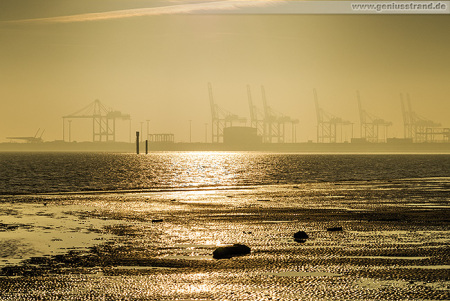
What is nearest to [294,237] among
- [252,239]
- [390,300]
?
[252,239]

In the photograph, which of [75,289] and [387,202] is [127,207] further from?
[75,289]

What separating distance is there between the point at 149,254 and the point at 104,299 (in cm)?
532

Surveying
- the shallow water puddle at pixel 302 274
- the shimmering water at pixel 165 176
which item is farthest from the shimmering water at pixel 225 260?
the shimmering water at pixel 165 176

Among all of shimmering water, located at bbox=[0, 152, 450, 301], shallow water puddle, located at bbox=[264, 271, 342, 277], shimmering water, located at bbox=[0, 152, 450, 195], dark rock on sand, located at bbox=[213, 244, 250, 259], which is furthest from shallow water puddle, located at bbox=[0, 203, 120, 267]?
shimmering water, located at bbox=[0, 152, 450, 195]

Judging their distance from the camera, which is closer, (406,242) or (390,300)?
(390,300)

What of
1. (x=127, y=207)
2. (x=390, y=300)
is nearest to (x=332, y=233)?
(x=390, y=300)

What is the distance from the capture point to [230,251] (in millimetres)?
16391

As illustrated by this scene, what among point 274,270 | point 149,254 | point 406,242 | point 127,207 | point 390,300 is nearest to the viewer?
point 390,300

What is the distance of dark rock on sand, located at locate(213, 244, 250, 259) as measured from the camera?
634 inches

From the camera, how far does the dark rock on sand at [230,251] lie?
16094 millimetres

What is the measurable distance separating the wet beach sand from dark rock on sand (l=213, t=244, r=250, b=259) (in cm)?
23

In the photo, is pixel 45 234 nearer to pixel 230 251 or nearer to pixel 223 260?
pixel 230 251

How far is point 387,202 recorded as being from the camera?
35344mm

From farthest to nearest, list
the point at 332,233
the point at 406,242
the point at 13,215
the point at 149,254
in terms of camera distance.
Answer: the point at 13,215
the point at 332,233
the point at 406,242
the point at 149,254
